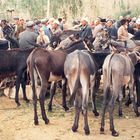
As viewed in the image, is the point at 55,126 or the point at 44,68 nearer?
the point at 55,126

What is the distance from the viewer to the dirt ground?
29.3 feet

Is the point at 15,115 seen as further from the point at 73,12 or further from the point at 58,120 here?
the point at 73,12

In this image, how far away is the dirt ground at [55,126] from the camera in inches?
352

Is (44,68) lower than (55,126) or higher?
higher

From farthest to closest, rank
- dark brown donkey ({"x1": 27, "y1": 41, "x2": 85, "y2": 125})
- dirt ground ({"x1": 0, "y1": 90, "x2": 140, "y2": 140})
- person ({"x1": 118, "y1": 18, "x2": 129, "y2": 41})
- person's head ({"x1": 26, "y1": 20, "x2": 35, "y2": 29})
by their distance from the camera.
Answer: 1. person's head ({"x1": 26, "y1": 20, "x2": 35, "y2": 29})
2. person ({"x1": 118, "y1": 18, "x2": 129, "y2": 41})
3. dark brown donkey ({"x1": 27, "y1": 41, "x2": 85, "y2": 125})
4. dirt ground ({"x1": 0, "y1": 90, "x2": 140, "y2": 140})

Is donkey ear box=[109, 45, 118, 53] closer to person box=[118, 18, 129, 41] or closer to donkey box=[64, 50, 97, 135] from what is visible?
donkey box=[64, 50, 97, 135]

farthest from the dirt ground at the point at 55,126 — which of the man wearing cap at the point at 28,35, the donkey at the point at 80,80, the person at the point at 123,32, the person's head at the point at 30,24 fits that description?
the person's head at the point at 30,24

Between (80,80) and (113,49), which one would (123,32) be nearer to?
(113,49)

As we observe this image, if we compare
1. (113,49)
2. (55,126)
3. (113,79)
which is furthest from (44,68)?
(113,49)

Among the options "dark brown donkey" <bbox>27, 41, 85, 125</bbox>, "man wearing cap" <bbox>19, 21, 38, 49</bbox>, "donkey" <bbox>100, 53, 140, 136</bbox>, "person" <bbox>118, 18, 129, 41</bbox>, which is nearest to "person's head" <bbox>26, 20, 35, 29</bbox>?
"man wearing cap" <bbox>19, 21, 38, 49</bbox>

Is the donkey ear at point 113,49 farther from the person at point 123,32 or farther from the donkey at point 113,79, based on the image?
the person at point 123,32

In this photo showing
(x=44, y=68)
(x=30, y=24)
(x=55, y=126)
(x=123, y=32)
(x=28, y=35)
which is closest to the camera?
(x=55, y=126)

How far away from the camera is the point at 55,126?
9.62 metres

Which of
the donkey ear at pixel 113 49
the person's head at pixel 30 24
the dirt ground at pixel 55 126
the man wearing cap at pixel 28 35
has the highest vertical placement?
the person's head at pixel 30 24
